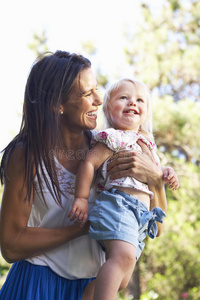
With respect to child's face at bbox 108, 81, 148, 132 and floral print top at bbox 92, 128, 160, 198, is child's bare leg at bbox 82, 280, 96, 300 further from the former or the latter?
child's face at bbox 108, 81, 148, 132

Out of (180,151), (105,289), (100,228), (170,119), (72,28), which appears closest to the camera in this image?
(105,289)

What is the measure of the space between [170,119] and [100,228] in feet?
16.8

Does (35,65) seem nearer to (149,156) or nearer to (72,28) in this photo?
(149,156)

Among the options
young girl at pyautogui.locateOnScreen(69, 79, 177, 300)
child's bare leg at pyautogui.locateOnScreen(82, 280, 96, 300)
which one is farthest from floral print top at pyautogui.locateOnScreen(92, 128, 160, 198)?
child's bare leg at pyautogui.locateOnScreen(82, 280, 96, 300)

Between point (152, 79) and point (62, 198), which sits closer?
point (62, 198)

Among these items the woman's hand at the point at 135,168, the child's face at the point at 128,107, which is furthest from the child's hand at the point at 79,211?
the child's face at the point at 128,107

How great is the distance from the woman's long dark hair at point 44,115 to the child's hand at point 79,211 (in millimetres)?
115

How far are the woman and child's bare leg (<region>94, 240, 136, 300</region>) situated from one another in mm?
207

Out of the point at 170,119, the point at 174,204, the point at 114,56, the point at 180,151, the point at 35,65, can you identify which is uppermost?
the point at 35,65

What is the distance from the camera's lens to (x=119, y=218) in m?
1.77

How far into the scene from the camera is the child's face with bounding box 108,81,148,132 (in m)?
2.11

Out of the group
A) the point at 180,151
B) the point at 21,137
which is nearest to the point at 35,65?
the point at 21,137

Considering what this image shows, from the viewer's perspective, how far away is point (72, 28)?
982cm

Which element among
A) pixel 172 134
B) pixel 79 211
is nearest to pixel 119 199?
pixel 79 211
